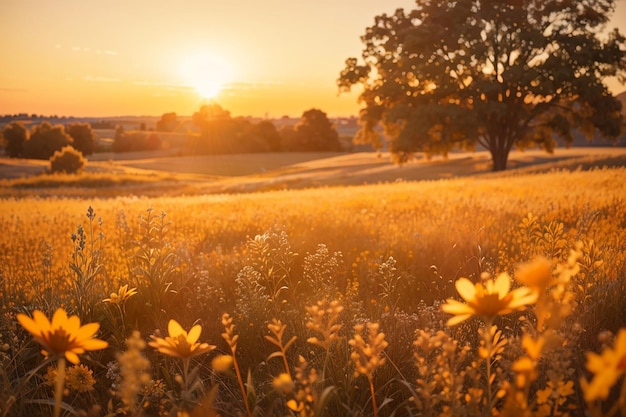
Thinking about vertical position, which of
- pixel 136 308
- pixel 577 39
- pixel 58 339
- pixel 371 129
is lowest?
pixel 136 308

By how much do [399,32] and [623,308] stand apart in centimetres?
2510

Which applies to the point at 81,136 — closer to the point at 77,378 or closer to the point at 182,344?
the point at 77,378

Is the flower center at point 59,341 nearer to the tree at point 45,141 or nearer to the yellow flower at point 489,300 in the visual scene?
the yellow flower at point 489,300

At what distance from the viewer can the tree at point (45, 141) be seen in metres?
60.5

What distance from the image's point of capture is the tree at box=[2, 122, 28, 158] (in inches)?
2452

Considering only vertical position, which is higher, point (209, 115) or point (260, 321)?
point (209, 115)

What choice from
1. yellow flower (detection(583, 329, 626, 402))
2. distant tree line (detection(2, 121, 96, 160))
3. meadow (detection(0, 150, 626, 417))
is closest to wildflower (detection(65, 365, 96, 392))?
meadow (detection(0, 150, 626, 417))

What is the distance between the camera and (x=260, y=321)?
122 inches

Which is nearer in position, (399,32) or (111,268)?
(111,268)

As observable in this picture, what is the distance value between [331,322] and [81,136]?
253ft

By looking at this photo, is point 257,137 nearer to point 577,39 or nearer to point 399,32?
point 399,32

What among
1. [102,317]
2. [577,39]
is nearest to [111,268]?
[102,317]

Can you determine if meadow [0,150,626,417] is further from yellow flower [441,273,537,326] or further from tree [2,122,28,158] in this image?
tree [2,122,28,158]

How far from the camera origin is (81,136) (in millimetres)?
68938
